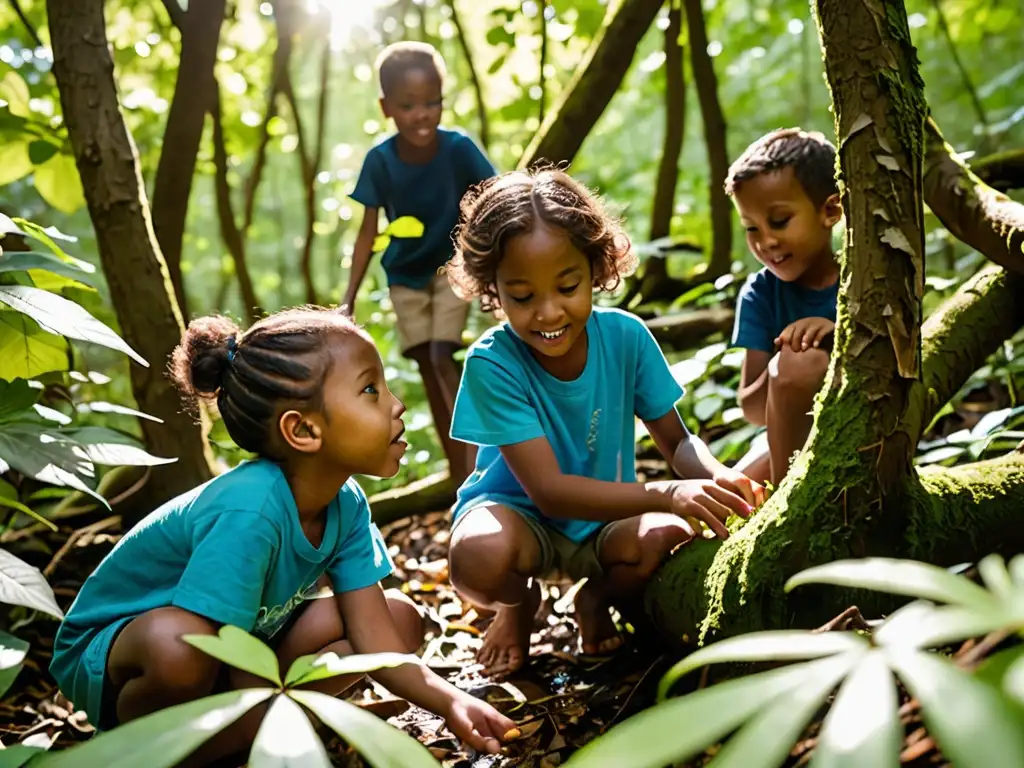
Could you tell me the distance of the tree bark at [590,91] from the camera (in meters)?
3.60

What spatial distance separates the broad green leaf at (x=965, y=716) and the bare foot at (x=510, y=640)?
64.6 inches

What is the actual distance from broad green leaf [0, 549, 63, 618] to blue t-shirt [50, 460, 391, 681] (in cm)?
38

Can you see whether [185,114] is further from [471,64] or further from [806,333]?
[471,64]

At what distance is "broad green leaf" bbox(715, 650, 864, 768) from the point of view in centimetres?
63

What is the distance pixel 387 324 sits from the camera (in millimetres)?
4828

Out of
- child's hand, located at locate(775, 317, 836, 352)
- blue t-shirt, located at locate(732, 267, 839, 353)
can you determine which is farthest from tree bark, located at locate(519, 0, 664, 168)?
child's hand, located at locate(775, 317, 836, 352)

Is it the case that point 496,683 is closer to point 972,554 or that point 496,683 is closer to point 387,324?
point 972,554

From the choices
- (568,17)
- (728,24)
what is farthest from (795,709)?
(728,24)

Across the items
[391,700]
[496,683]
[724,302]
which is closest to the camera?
[391,700]

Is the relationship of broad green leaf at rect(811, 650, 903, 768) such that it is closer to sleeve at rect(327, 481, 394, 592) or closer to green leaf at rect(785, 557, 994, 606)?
green leaf at rect(785, 557, 994, 606)

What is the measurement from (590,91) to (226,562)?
2685 mm

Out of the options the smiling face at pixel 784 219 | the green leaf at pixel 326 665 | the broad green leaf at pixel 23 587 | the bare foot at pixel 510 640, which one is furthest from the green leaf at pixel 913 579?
the smiling face at pixel 784 219

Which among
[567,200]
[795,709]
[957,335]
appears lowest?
[795,709]

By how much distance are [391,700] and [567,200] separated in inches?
46.0
